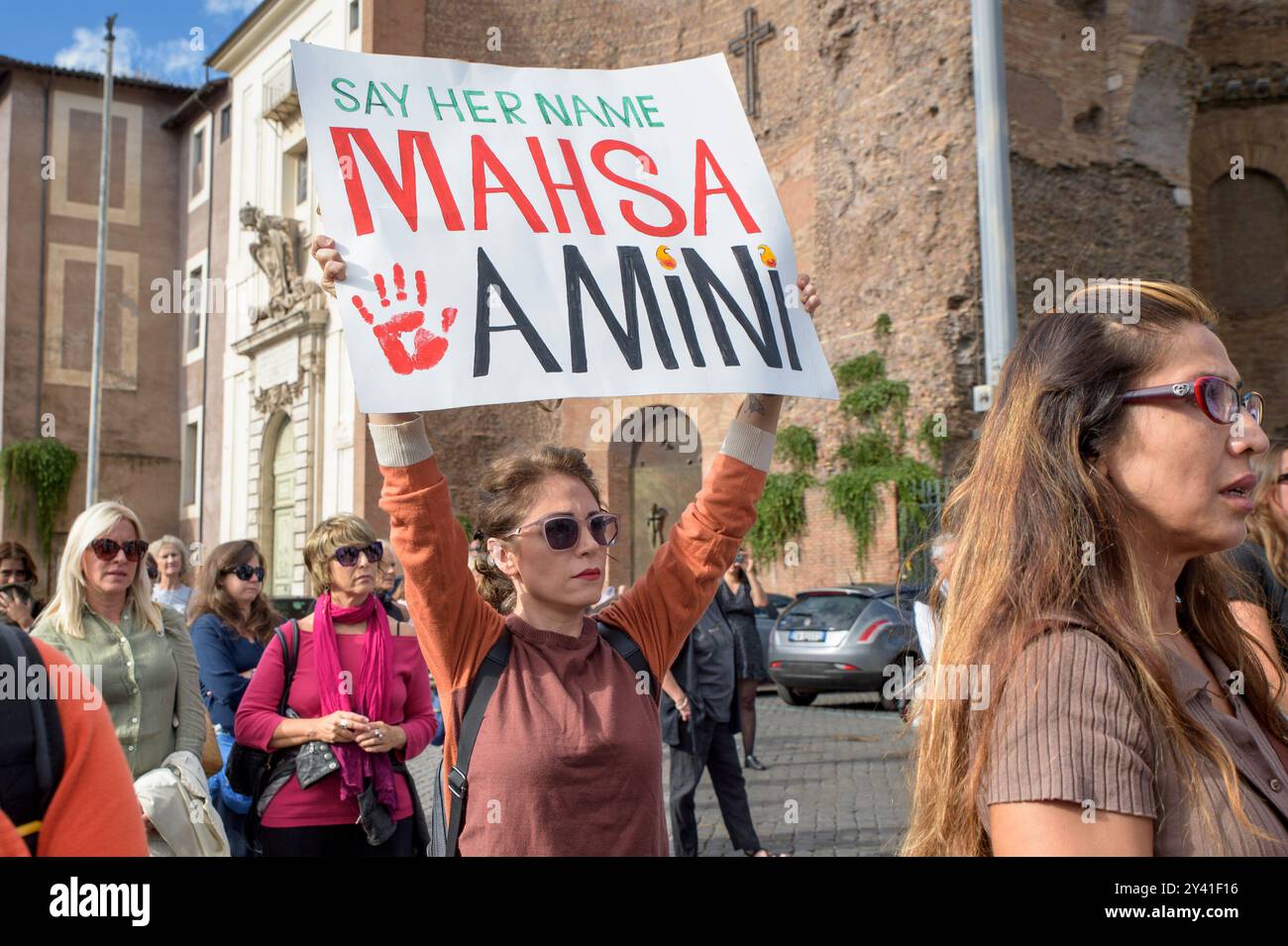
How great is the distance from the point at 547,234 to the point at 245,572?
121 inches

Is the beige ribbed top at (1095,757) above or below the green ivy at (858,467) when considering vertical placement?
below

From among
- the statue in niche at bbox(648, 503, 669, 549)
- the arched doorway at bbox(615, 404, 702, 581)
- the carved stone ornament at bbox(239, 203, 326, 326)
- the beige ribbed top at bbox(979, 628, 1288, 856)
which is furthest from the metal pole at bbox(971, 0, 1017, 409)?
the carved stone ornament at bbox(239, 203, 326, 326)

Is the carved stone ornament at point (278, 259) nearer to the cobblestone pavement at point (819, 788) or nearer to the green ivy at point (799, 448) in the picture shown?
the green ivy at point (799, 448)

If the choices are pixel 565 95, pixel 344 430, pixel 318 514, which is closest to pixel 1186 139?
pixel 344 430

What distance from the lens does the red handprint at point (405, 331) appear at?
259cm

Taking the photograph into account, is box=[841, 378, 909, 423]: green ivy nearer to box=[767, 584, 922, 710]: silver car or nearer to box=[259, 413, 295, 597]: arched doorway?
box=[767, 584, 922, 710]: silver car

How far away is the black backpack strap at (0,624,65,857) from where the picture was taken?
1.48 metres

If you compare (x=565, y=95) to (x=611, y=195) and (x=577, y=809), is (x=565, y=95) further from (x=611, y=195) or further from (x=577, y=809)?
(x=577, y=809)

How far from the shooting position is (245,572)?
529 centimetres

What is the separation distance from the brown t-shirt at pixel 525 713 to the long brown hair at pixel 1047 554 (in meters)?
0.86

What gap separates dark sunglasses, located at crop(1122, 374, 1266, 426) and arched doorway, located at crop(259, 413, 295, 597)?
92.7 feet

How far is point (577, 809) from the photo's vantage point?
251 centimetres

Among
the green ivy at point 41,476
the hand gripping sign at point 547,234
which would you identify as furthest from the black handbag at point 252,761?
the green ivy at point 41,476
